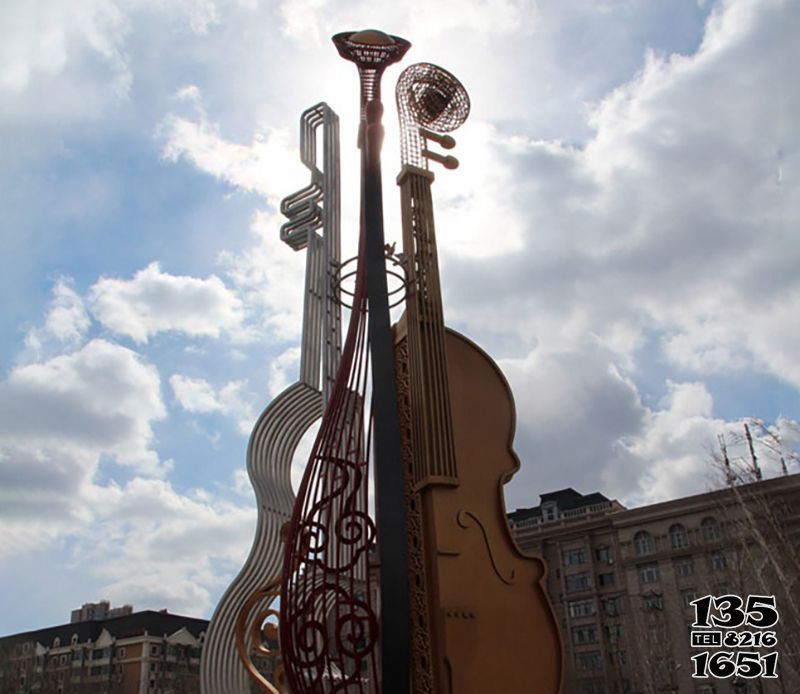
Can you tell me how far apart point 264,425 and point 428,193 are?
659cm

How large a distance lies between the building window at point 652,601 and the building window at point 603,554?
8.66 feet

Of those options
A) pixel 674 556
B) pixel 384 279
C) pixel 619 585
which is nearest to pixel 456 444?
pixel 384 279

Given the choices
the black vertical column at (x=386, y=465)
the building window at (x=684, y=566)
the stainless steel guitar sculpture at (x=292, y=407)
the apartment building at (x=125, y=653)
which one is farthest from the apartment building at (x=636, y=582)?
the black vertical column at (x=386, y=465)

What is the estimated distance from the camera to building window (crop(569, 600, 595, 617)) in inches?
1090

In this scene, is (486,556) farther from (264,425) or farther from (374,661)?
(264,425)

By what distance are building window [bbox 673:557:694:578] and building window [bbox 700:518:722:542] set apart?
0.90m

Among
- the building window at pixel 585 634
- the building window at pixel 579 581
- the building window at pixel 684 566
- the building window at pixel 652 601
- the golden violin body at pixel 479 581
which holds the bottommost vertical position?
the golden violin body at pixel 479 581

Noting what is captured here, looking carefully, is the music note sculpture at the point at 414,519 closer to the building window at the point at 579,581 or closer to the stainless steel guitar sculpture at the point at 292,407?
the stainless steel guitar sculpture at the point at 292,407

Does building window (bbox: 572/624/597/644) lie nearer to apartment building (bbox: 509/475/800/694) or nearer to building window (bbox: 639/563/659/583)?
apartment building (bbox: 509/475/800/694)

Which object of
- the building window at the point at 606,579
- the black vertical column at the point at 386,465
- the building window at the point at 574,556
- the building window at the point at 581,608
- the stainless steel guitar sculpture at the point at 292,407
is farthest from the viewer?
the building window at the point at 574,556

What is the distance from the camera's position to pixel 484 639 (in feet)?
14.9

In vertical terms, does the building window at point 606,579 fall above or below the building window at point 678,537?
below

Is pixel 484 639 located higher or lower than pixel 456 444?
lower

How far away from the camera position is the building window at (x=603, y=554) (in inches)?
1106
